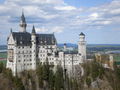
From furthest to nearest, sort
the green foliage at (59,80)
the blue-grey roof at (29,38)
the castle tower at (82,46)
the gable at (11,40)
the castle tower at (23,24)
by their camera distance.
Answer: the castle tower at (23,24), the castle tower at (82,46), the gable at (11,40), the blue-grey roof at (29,38), the green foliage at (59,80)

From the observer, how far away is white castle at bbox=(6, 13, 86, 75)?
71.3 meters

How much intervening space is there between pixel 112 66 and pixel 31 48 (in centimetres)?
2770

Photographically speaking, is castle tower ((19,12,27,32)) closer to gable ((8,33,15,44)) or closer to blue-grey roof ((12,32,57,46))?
blue-grey roof ((12,32,57,46))

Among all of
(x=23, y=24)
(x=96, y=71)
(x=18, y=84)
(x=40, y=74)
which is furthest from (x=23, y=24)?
(x=96, y=71)

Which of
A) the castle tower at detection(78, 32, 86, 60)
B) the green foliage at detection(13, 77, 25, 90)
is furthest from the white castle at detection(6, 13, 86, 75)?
the green foliage at detection(13, 77, 25, 90)

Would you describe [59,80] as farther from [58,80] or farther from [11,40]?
[11,40]

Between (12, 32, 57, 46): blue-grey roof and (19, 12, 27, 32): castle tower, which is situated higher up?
(19, 12, 27, 32): castle tower

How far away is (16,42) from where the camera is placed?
7081 centimetres

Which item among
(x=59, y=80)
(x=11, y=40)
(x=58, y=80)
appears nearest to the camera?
(x=58, y=80)

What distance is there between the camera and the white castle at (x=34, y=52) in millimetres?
71312

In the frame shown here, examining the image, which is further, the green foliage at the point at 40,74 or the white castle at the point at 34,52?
the white castle at the point at 34,52

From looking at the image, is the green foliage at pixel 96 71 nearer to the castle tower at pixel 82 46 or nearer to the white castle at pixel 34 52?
the white castle at pixel 34 52

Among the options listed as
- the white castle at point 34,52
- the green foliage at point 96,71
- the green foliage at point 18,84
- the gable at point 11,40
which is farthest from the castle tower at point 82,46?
the green foliage at point 18,84

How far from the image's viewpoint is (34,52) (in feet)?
240
